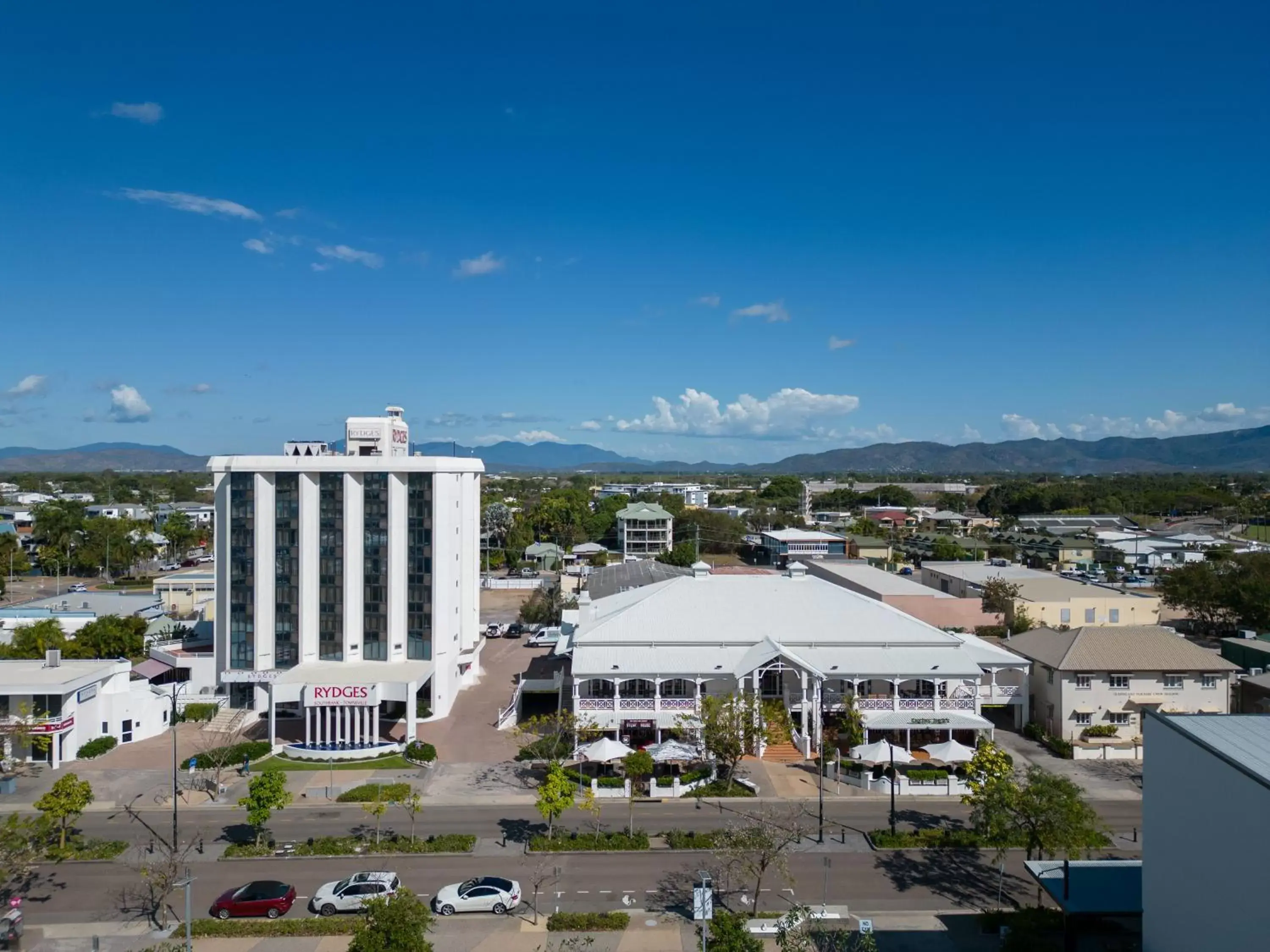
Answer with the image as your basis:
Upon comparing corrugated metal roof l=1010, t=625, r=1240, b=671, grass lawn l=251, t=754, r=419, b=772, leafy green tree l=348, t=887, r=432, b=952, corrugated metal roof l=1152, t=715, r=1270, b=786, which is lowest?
grass lawn l=251, t=754, r=419, b=772

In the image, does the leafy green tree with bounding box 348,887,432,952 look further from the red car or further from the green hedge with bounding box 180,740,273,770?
the green hedge with bounding box 180,740,273,770

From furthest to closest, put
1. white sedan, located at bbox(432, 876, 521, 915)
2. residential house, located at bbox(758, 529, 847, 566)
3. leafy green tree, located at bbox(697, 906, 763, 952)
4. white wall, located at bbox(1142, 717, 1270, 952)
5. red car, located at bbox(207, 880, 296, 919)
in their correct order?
residential house, located at bbox(758, 529, 847, 566), white sedan, located at bbox(432, 876, 521, 915), red car, located at bbox(207, 880, 296, 919), leafy green tree, located at bbox(697, 906, 763, 952), white wall, located at bbox(1142, 717, 1270, 952)

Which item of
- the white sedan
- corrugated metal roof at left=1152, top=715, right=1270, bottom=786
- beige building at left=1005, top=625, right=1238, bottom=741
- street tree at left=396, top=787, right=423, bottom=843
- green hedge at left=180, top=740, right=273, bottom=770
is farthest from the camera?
beige building at left=1005, top=625, right=1238, bottom=741

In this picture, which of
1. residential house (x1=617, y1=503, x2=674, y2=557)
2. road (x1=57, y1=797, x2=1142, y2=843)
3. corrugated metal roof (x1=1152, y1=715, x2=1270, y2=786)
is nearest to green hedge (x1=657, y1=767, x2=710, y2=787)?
road (x1=57, y1=797, x2=1142, y2=843)

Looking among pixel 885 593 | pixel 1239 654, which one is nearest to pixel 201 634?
pixel 885 593

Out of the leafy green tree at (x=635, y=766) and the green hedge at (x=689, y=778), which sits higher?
the leafy green tree at (x=635, y=766)

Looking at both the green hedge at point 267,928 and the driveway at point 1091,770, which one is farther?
the driveway at point 1091,770

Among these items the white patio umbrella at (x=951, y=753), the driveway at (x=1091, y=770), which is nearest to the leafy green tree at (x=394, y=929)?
the white patio umbrella at (x=951, y=753)

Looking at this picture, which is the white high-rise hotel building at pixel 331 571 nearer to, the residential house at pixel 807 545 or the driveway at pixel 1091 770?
the driveway at pixel 1091 770

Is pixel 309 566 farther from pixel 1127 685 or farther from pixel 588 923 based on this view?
pixel 1127 685
